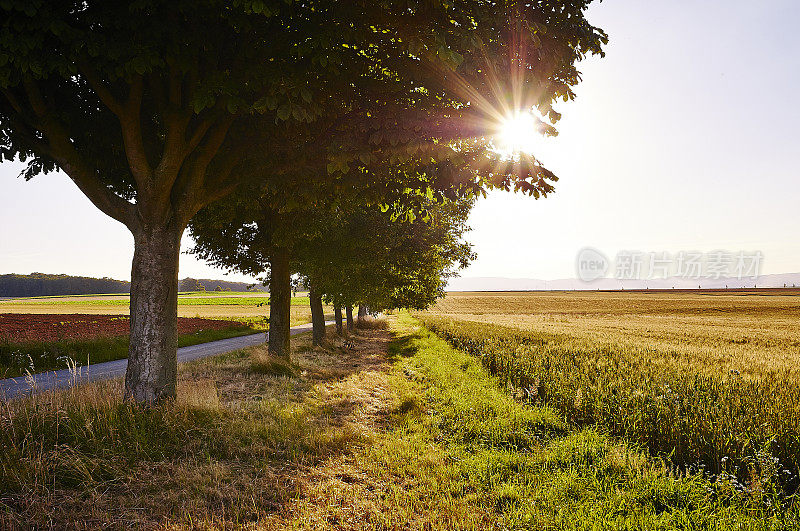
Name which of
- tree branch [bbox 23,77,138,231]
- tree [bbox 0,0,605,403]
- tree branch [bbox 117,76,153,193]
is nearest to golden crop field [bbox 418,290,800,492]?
tree [bbox 0,0,605,403]

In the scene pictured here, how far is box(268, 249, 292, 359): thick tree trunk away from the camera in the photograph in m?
12.6

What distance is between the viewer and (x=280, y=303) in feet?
41.8

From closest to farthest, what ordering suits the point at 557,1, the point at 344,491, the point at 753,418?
1. the point at 344,491
2. the point at 557,1
3. the point at 753,418

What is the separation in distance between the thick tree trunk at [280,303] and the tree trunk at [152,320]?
231 inches

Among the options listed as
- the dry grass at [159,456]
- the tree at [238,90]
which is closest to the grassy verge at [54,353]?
the tree at [238,90]

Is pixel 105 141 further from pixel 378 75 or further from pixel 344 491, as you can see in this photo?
pixel 344 491

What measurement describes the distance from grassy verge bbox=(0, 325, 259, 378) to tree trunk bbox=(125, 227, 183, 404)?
7.18 meters

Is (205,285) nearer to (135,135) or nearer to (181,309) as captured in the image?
(181,309)

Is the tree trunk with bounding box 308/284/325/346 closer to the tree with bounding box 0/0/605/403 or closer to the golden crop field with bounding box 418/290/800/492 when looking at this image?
the golden crop field with bounding box 418/290/800/492

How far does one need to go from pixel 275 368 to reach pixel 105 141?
6.67 m

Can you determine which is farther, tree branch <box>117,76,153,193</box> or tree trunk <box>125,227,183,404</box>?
tree trunk <box>125,227,183,404</box>

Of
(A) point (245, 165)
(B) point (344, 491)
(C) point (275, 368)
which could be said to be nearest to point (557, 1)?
(A) point (245, 165)

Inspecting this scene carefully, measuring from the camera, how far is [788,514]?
3.98m

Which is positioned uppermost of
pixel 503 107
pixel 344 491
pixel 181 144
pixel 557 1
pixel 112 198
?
pixel 557 1
